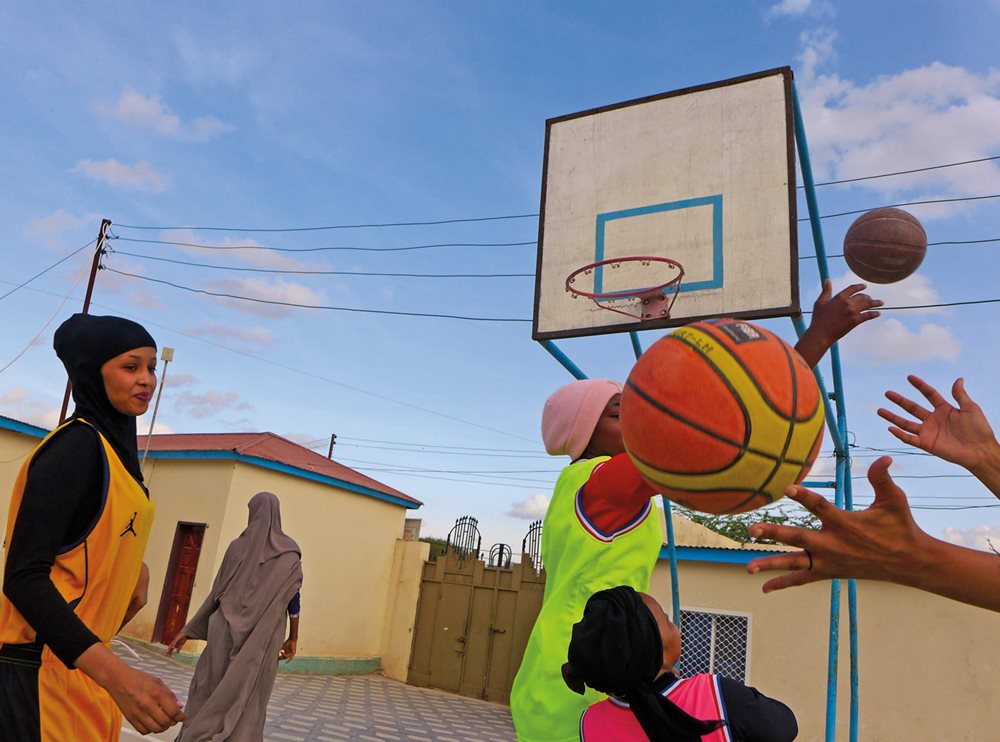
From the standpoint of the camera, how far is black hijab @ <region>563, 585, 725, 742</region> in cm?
214

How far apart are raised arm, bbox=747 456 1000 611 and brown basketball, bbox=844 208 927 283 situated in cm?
397

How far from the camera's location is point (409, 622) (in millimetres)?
15594

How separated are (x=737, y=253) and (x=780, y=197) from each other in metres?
Answer: 0.50

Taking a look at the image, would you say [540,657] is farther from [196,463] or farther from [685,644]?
[196,463]

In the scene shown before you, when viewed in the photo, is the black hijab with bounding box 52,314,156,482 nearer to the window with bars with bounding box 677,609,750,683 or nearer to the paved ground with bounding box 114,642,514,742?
the paved ground with bounding box 114,642,514,742

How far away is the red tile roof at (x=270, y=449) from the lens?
1488 centimetres

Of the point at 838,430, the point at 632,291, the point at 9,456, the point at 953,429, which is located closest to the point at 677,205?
the point at 632,291

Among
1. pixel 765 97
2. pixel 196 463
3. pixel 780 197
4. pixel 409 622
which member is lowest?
pixel 409 622

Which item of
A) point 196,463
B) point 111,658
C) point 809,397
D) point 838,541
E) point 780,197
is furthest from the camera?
point 196,463

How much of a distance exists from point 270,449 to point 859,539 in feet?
49.9

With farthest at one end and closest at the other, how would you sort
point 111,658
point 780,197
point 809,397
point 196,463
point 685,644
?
Result: point 196,463
point 685,644
point 780,197
point 809,397
point 111,658

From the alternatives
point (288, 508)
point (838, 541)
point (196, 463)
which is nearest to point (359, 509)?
point (288, 508)

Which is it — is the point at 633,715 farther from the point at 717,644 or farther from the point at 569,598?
the point at 717,644

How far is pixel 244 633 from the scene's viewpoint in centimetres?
550
